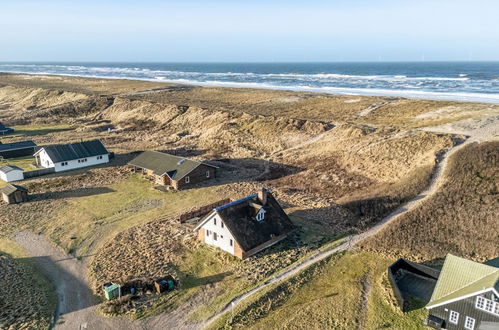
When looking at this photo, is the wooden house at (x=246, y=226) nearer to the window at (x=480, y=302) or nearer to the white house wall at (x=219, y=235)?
the white house wall at (x=219, y=235)

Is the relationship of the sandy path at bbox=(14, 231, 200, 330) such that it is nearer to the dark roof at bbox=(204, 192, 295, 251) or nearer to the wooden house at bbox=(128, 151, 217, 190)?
the dark roof at bbox=(204, 192, 295, 251)

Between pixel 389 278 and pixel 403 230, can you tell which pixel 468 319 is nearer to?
pixel 389 278

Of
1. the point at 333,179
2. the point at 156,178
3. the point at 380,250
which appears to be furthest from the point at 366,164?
the point at 156,178

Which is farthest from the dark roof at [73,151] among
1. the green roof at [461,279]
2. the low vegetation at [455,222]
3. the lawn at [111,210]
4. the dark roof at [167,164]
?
the green roof at [461,279]

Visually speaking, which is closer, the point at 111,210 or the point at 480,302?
the point at 480,302

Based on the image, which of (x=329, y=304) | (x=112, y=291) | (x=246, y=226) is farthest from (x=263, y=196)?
(x=112, y=291)

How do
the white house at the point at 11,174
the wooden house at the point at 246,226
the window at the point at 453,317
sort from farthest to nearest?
the white house at the point at 11,174, the wooden house at the point at 246,226, the window at the point at 453,317

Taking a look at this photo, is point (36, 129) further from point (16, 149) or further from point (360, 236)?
point (360, 236)
